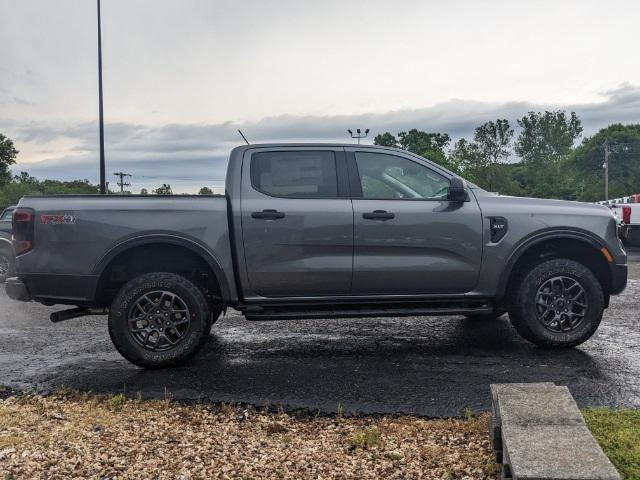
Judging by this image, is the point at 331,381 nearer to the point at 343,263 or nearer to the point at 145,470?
the point at 343,263

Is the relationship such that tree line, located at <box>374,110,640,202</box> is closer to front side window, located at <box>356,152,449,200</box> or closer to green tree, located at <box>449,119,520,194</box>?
green tree, located at <box>449,119,520,194</box>

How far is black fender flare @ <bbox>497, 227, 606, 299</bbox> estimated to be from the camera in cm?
546

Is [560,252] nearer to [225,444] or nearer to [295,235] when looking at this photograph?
[295,235]

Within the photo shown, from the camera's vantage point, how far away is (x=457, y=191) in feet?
17.6

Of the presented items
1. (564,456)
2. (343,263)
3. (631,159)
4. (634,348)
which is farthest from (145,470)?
(631,159)

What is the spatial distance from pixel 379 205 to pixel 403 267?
23.0 inches

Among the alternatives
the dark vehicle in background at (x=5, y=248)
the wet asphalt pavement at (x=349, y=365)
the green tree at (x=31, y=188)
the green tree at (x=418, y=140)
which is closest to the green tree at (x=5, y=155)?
the green tree at (x=31, y=188)

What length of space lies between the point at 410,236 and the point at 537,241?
117 cm

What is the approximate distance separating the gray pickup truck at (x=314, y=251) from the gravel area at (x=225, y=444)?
1087 millimetres

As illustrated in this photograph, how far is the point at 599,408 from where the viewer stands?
4.04m

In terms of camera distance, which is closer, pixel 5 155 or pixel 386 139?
pixel 5 155

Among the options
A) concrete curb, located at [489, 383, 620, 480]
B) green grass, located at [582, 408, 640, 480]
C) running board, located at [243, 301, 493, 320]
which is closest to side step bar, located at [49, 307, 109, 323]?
running board, located at [243, 301, 493, 320]

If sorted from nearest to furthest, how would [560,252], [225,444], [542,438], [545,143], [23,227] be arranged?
1. [542,438]
2. [225,444]
3. [23,227]
4. [560,252]
5. [545,143]

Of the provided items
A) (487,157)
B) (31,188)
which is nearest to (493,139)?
(487,157)
